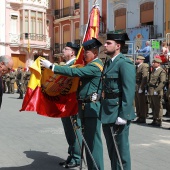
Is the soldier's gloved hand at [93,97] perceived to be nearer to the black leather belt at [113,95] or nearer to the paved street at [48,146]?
the black leather belt at [113,95]

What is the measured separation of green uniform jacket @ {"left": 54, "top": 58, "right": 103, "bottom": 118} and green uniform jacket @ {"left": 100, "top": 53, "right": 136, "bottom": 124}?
0.41m

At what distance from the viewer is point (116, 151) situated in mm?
5582

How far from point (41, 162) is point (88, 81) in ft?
7.20

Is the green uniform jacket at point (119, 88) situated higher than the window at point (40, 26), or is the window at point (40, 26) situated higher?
the window at point (40, 26)

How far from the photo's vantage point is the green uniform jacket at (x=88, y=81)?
5.96m

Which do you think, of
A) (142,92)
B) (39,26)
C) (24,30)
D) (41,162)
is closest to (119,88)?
(41,162)

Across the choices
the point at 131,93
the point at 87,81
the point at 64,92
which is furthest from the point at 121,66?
the point at 64,92

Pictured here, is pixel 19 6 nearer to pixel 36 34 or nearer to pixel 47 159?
pixel 36 34

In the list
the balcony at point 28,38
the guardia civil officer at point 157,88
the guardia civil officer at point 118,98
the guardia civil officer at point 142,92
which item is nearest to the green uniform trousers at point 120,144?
the guardia civil officer at point 118,98

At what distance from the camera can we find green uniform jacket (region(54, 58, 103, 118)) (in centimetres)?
596

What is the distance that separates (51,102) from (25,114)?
8769mm

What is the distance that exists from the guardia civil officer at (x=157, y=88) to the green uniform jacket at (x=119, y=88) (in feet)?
22.9

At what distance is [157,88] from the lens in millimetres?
12461

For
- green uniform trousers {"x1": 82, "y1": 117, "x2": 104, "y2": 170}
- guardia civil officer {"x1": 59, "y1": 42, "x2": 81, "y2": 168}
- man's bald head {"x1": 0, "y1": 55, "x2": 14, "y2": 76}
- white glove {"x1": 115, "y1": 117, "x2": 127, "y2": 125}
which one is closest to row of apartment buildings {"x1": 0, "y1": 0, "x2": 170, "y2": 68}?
guardia civil officer {"x1": 59, "y1": 42, "x2": 81, "y2": 168}
